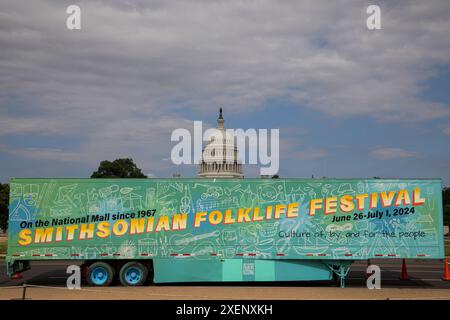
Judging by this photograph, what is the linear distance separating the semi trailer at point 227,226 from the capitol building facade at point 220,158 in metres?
99.7

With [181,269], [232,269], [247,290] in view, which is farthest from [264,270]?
[181,269]

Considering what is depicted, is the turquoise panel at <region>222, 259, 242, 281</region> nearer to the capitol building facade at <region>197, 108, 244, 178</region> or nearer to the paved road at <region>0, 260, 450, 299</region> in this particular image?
the paved road at <region>0, 260, 450, 299</region>

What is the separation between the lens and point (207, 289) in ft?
56.5

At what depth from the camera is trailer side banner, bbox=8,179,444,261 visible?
1744 centimetres

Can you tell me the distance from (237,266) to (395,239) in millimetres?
5614

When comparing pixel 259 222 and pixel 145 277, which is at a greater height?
pixel 259 222

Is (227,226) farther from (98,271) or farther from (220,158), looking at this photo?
(220,158)

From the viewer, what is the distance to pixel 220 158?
124375 millimetres

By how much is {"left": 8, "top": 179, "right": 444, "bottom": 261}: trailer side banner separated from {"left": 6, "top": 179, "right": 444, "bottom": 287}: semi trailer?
0.04 m

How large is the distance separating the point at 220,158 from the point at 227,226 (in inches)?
4207

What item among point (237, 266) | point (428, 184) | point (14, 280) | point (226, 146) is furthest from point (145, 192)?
point (226, 146)

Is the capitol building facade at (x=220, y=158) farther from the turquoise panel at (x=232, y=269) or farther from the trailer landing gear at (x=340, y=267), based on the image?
the turquoise panel at (x=232, y=269)

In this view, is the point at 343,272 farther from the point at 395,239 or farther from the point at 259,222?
the point at 259,222

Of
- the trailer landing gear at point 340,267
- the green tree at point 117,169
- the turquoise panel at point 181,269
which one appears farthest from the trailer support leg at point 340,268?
the green tree at point 117,169
